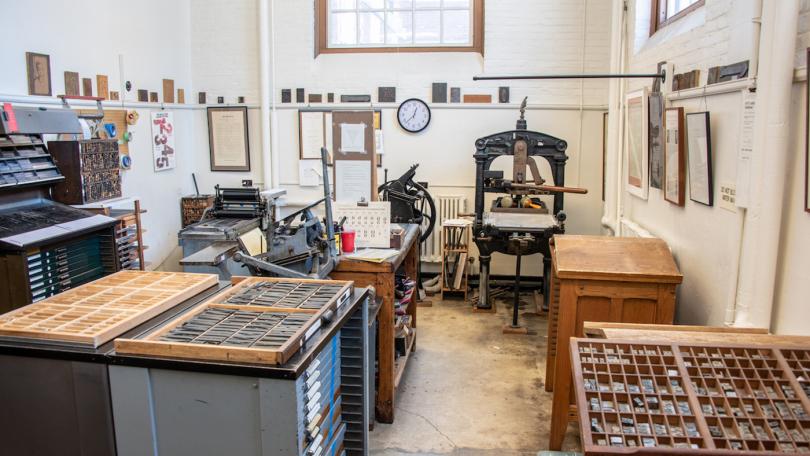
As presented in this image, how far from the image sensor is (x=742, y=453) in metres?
1.40

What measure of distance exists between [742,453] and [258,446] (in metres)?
1.20

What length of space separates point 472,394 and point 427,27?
12.0 ft

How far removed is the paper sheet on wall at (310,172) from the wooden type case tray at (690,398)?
4.47m

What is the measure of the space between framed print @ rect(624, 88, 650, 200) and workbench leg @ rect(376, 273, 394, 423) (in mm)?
1959

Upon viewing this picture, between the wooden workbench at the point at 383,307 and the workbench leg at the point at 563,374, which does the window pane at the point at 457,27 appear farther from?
the workbench leg at the point at 563,374

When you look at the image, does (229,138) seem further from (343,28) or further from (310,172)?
(343,28)

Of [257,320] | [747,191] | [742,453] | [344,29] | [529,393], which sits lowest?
[529,393]

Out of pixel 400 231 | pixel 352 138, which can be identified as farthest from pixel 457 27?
pixel 400 231

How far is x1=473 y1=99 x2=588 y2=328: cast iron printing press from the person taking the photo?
14.5 feet

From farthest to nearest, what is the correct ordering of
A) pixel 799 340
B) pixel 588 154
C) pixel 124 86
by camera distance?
pixel 588 154 < pixel 124 86 < pixel 799 340

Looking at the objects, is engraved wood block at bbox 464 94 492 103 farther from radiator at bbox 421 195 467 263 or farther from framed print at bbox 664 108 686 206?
framed print at bbox 664 108 686 206

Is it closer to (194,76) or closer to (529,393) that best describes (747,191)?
(529,393)

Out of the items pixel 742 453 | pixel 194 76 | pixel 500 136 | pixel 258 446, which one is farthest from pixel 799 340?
pixel 194 76

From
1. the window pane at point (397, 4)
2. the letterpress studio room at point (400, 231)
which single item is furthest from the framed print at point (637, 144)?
the window pane at point (397, 4)
